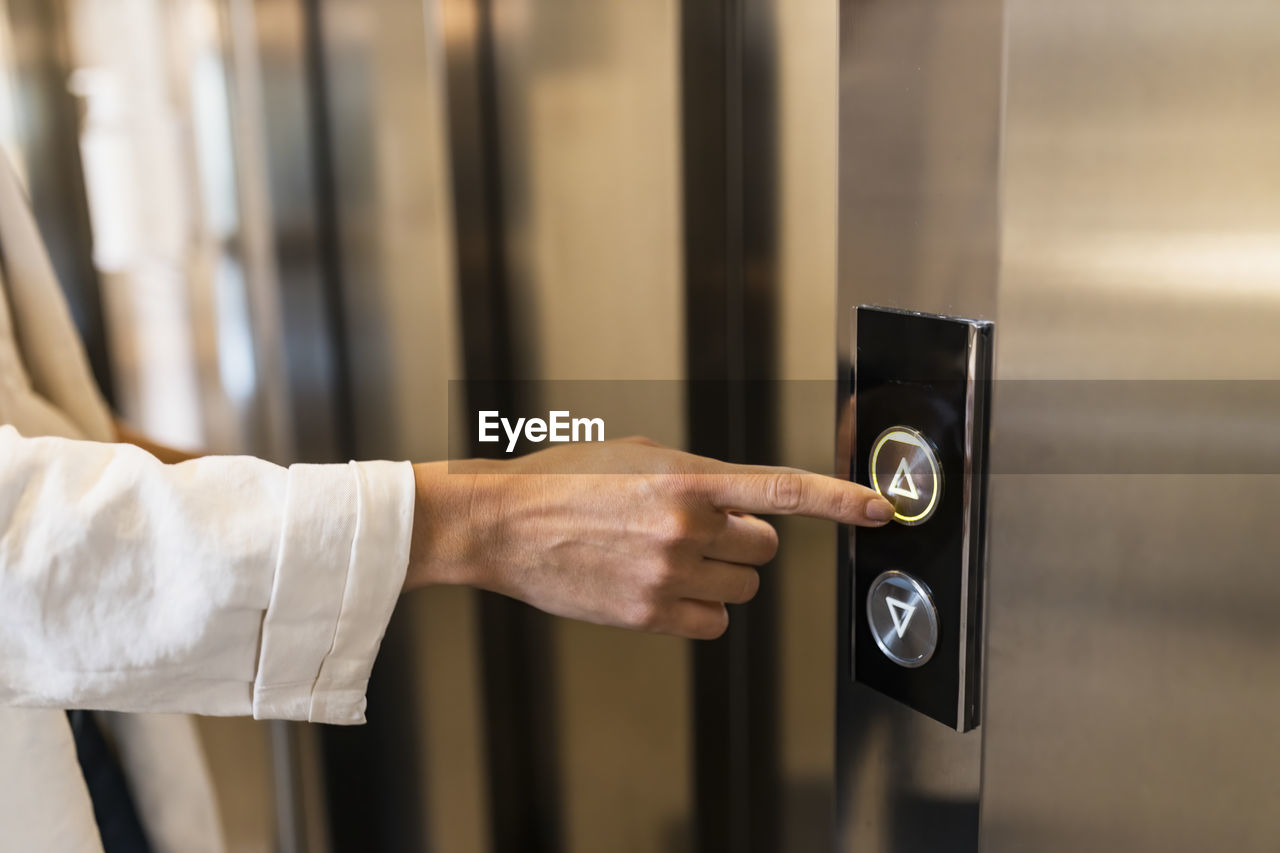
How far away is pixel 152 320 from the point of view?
955mm

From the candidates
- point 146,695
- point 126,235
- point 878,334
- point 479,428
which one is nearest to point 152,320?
point 126,235

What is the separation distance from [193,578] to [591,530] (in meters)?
0.18

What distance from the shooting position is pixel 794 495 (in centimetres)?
48

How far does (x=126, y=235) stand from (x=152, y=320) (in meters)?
0.07

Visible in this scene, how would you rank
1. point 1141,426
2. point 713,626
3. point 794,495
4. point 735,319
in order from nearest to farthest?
point 1141,426 < point 794,495 < point 713,626 < point 735,319

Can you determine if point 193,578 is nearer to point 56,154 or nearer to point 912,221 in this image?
point 912,221

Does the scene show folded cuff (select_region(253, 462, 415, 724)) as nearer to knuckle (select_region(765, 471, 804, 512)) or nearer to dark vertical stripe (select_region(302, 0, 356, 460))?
knuckle (select_region(765, 471, 804, 512))

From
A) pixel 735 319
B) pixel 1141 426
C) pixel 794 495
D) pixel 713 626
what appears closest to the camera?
pixel 1141 426

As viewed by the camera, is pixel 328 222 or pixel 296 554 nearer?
pixel 296 554

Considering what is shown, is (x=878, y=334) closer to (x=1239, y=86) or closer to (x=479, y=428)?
(x=1239, y=86)

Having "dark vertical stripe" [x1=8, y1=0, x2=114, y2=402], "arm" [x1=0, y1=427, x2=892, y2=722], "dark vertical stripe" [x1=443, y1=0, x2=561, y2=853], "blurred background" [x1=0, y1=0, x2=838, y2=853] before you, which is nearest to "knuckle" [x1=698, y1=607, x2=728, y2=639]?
"arm" [x1=0, y1=427, x2=892, y2=722]

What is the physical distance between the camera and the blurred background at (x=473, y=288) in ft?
2.64

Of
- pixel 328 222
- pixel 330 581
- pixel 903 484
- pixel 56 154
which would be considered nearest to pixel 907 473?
pixel 903 484

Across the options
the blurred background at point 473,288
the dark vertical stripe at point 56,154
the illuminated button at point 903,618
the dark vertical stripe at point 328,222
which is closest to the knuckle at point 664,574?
the illuminated button at point 903,618
